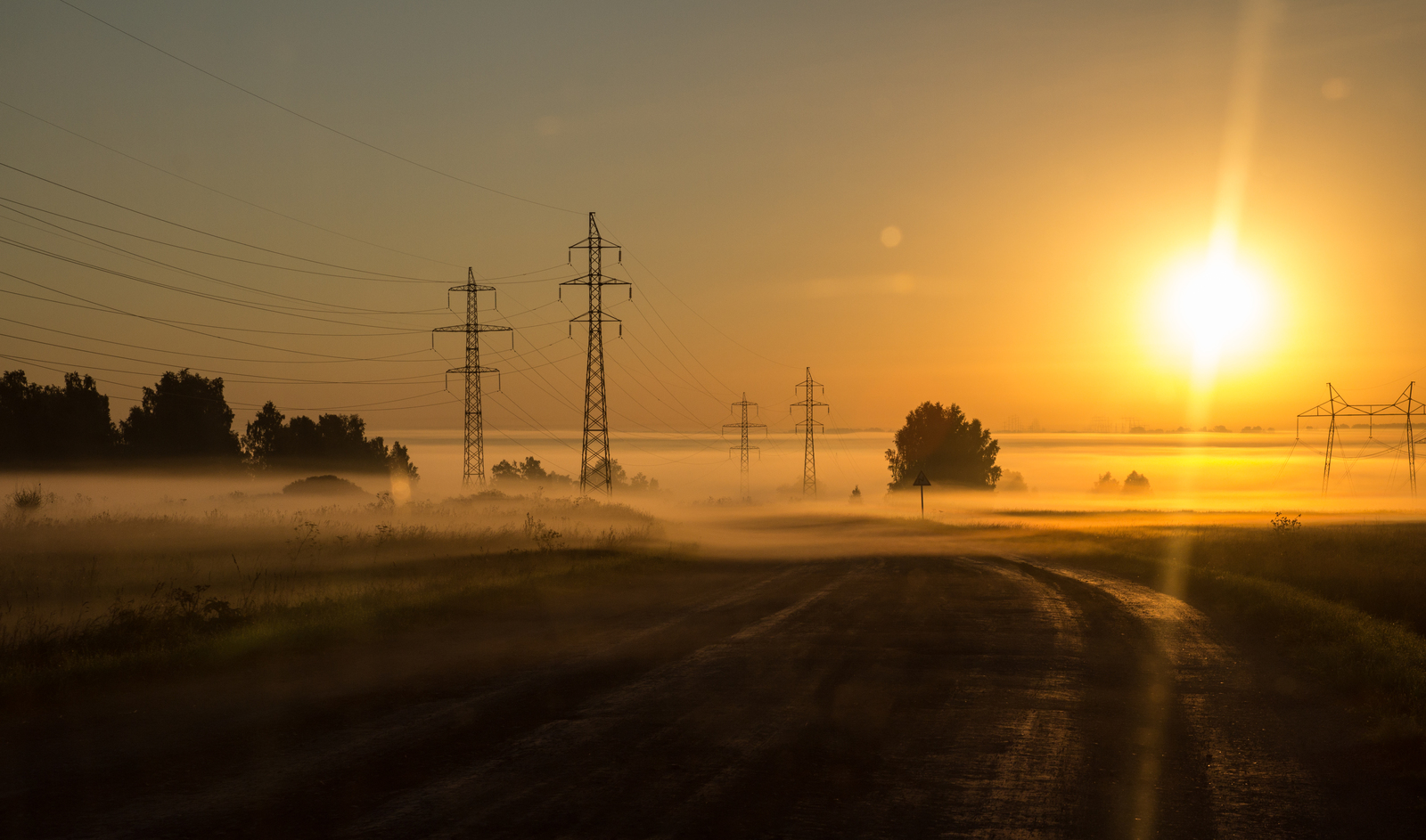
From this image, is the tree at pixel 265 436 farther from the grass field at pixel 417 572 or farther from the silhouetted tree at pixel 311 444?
the grass field at pixel 417 572

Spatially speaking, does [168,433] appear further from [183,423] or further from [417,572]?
[417,572]

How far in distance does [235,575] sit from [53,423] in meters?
59.5

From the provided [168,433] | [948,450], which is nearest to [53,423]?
[168,433]

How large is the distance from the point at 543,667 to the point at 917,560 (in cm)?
2022

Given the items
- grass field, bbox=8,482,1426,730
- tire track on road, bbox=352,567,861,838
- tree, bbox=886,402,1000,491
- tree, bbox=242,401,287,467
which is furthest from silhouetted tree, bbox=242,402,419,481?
tire track on road, bbox=352,567,861,838

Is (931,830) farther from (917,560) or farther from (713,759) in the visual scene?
(917,560)

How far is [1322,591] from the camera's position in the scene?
65.5 feet

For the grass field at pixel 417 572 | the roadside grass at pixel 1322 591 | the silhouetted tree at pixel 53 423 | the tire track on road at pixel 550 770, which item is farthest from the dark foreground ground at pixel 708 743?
the silhouetted tree at pixel 53 423

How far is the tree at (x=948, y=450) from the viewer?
116 meters

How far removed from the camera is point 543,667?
11.4m

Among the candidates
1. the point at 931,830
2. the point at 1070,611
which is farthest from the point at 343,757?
the point at 1070,611

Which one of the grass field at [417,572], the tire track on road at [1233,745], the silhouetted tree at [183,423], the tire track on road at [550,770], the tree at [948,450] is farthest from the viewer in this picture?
the tree at [948,450]

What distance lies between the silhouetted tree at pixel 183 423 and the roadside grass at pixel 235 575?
40.6 m

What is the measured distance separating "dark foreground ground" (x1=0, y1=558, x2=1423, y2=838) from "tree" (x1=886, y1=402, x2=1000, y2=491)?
104 m
